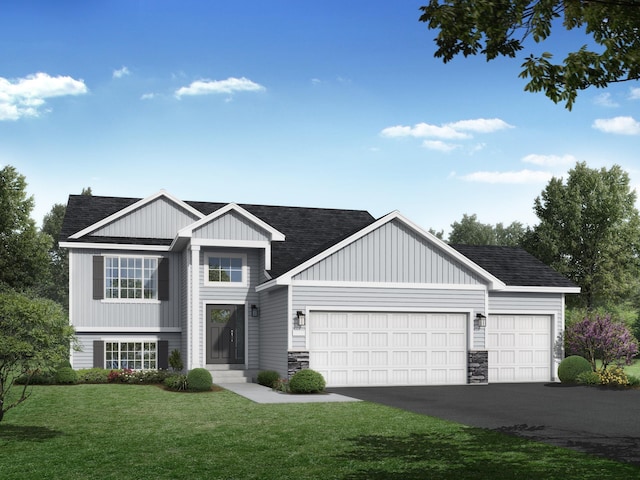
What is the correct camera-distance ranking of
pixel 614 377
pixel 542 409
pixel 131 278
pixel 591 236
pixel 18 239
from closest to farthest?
pixel 542 409 < pixel 614 377 < pixel 131 278 < pixel 18 239 < pixel 591 236

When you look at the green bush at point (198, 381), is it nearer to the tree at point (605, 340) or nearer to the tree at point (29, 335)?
the tree at point (29, 335)

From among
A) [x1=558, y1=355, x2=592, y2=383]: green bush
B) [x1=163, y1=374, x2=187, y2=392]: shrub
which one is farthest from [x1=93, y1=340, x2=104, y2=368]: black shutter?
[x1=558, y1=355, x2=592, y2=383]: green bush

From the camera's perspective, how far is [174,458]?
35.8 feet

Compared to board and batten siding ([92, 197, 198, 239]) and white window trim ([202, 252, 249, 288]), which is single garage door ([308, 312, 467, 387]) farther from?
→ board and batten siding ([92, 197, 198, 239])

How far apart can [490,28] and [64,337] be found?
8.30 meters

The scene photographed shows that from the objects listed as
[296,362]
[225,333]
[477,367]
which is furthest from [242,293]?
[477,367]

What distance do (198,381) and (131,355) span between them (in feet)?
23.1

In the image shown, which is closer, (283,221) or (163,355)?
(163,355)

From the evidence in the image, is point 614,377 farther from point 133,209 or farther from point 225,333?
point 133,209

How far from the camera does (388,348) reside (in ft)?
79.5

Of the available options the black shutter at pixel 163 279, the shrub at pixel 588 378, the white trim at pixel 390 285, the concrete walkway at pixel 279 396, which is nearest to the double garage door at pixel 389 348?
the white trim at pixel 390 285

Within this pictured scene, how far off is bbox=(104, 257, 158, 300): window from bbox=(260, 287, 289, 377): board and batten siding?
4.44 metres

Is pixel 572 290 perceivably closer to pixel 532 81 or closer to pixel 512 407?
pixel 512 407

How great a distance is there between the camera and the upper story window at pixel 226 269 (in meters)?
26.6
